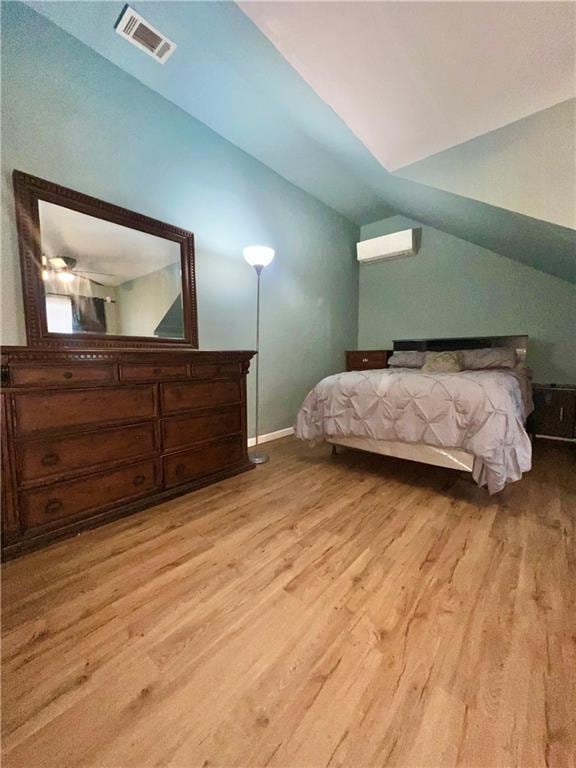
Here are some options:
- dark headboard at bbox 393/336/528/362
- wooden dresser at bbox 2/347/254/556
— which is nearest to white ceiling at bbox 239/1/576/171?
wooden dresser at bbox 2/347/254/556

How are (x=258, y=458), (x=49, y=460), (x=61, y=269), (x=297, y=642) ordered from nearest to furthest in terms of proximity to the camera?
(x=297, y=642)
(x=49, y=460)
(x=61, y=269)
(x=258, y=458)

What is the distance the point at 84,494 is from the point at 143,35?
8.34ft

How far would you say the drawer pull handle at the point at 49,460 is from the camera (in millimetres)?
1446

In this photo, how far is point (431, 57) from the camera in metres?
1.46

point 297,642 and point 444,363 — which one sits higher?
point 444,363

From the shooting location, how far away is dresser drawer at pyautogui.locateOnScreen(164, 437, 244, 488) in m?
1.94

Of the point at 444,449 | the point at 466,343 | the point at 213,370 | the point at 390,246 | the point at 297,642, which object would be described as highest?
the point at 390,246

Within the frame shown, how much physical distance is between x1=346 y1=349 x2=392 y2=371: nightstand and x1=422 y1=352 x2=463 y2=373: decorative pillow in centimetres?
77

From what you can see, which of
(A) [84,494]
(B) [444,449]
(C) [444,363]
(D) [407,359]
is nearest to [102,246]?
(A) [84,494]

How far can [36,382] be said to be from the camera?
4.65ft

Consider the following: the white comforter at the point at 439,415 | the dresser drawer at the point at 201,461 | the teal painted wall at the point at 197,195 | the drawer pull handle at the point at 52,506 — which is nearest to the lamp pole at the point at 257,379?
the teal painted wall at the point at 197,195

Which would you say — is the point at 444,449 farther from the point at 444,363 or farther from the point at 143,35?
the point at 143,35

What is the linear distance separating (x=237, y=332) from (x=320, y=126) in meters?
1.65

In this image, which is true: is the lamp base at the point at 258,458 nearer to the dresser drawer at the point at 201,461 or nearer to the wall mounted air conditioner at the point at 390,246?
the dresser drawer at the point at 201,461
